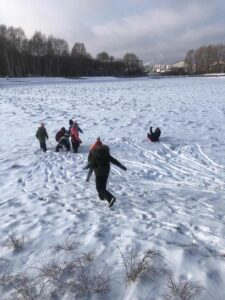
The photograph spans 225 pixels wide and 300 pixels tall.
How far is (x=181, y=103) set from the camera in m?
24.7

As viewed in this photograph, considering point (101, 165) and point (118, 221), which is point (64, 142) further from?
point (118, 221)

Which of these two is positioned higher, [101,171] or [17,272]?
[101,171]

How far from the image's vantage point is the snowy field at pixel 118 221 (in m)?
4.48

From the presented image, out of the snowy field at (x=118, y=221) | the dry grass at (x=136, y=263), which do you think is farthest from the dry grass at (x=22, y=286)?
the dry grass at (x=136, y=263)

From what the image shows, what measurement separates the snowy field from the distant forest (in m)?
66.2

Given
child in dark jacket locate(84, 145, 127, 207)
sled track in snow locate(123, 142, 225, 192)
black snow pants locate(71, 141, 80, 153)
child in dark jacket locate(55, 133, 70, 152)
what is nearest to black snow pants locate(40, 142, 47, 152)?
child in dark jacket locate(55, 133, 70, 152)

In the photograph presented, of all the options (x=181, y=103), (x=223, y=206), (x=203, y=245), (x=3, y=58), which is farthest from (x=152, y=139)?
(x=3, y=58)

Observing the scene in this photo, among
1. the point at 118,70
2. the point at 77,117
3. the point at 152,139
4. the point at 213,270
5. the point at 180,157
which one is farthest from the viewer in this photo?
the point at 118,70

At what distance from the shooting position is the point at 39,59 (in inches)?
3282

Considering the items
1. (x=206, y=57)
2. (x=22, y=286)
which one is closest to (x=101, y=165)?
(x=22, y=286)

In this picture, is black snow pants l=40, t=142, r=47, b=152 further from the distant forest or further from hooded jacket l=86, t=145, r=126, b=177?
the distant forest

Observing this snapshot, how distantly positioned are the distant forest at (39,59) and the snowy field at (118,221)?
66.2 m

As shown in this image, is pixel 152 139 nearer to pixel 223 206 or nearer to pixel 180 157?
pixel 180 157

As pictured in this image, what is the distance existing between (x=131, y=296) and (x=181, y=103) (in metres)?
21.8
